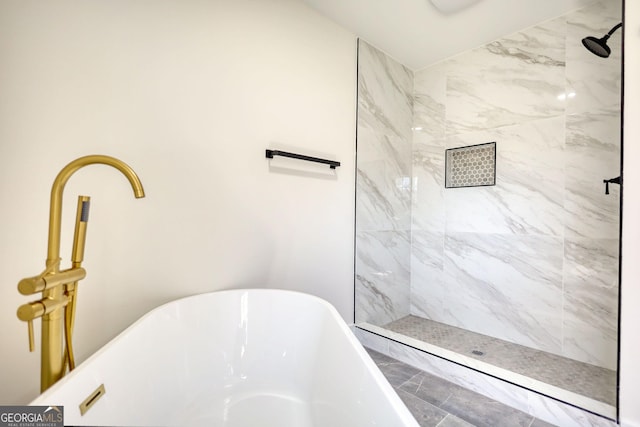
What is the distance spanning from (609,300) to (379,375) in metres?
1.85

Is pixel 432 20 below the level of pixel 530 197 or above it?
above

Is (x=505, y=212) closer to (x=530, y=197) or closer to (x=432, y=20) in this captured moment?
(x=530, y=197)

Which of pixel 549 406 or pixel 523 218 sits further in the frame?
pixel 523 218

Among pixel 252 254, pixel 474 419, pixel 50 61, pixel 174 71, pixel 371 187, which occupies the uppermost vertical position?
pixel 174 71

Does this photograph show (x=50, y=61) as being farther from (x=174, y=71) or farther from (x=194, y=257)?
(x=194, y=257)

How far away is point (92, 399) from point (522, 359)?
2244mm

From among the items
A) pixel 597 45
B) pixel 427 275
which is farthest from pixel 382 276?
pixel 597 45

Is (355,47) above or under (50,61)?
above

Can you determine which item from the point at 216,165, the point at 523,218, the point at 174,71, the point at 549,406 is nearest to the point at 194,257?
the point at 216,165

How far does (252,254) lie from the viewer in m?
1.71

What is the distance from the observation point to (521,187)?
6.92 ft

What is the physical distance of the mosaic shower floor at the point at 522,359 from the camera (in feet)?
5.04

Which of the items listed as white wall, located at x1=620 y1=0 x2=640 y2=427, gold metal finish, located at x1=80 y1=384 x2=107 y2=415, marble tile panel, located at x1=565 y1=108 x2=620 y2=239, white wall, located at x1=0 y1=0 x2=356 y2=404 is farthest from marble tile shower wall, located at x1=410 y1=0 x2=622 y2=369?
gold metal finish, located at x1=80 y1=384 x2=107 y2=415

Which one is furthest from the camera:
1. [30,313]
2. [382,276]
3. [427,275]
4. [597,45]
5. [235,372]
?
[427,275]
